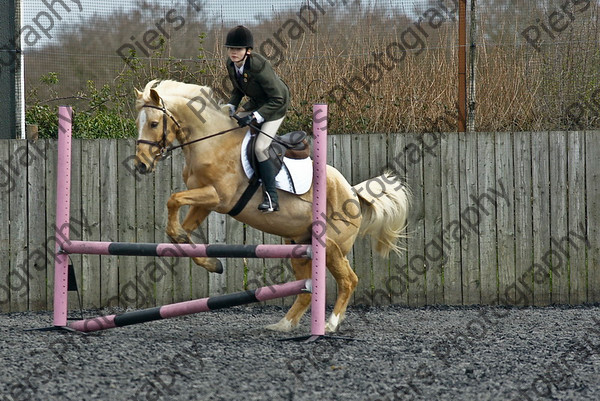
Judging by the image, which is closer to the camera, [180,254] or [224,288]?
[180,254]

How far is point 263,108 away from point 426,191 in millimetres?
2745

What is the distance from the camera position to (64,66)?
8891 mm

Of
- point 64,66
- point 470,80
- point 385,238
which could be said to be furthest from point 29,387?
point 64,66

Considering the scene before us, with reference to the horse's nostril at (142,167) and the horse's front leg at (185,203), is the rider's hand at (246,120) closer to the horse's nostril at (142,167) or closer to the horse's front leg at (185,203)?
the horse's front leg at (185,203)

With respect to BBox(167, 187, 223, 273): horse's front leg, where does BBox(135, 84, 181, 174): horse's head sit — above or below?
above

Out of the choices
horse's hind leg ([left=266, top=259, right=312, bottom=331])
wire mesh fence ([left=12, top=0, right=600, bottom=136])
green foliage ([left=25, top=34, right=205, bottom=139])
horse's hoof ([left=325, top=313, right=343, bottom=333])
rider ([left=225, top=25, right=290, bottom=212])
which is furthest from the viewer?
green foliage ([left=25, top=34, right=205, bottom=139])

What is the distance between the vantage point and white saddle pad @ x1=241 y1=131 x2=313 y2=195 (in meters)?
5.69

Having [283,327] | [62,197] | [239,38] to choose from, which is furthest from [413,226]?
[62,197]

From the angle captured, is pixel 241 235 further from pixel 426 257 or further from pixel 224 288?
pixel 426 257

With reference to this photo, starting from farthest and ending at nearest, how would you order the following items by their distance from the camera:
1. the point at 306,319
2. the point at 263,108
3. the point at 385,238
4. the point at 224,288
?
the point at 224,288 → the point at 306,319 → the point at 385,238 → the point at 263,108

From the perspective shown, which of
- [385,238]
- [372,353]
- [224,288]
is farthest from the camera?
[224,288]

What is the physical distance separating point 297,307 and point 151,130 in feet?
6.23

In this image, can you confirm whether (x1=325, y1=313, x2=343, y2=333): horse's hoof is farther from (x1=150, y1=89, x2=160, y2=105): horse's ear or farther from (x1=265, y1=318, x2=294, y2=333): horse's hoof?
(x1=150, y1=89, x2=160, y2=105): horse's ear

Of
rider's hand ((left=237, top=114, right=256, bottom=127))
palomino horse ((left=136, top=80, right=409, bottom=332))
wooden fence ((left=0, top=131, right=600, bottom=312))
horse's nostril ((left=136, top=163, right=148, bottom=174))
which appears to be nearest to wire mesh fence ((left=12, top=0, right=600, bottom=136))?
wooden fence ((left=0, top=131, right=600, bottom=312))
